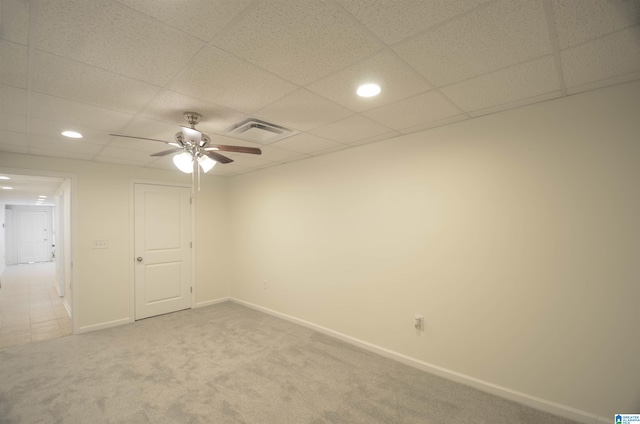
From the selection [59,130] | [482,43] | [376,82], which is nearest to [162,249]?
[59,130]

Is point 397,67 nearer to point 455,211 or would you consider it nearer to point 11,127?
point 455,211

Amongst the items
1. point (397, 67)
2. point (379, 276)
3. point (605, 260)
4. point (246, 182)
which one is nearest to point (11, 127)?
point (246, 182)

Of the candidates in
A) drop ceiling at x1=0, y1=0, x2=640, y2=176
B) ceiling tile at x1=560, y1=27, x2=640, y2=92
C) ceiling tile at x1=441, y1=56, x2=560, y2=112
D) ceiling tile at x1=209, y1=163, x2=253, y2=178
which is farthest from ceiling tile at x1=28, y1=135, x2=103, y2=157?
ceiling tile at x1=560, y1=27, x2=640, y2=92

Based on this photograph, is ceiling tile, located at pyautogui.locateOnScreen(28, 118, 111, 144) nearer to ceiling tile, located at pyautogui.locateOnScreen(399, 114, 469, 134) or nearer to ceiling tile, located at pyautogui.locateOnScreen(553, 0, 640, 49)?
ceiling tile, located at pyautogui.locateOnScreen(399, 114, 469, 134)

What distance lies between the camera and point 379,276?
10.5 feet

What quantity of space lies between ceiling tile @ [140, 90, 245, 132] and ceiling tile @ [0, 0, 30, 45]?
0.70 m

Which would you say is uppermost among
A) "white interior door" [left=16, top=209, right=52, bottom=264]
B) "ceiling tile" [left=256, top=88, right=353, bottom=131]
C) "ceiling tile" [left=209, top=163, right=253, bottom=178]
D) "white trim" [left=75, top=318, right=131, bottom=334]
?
"ceiling tile" [left=256, top=88, right=353, bottom=131]

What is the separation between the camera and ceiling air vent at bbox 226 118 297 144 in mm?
2572

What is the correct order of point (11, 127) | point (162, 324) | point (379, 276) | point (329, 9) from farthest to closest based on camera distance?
point (162, 324) < point (379, 276) < point (11, 127) < point (329, 9)

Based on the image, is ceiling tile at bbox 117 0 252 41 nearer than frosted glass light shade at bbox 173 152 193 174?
Yes

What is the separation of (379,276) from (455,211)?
1115 mm

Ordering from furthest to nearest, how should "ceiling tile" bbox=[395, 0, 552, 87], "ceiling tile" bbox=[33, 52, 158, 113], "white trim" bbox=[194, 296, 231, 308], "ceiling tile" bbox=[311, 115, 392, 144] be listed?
"white trim" bbox=[194, 296, 231, 308], "ceiling tile" bbox=[311, 115, 392, 144], "ceiling tile" bbox=[33, 52, 158, 113], "ceiling tile" bbox=[395, 0, 552, 87]

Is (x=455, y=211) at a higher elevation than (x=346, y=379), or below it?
higher

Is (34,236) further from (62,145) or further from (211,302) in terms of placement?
(62,145)
